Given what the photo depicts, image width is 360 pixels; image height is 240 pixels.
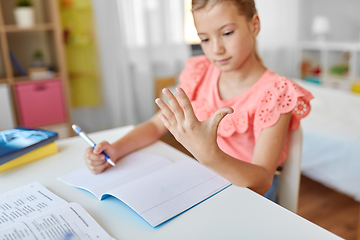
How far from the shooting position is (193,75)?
1128mm

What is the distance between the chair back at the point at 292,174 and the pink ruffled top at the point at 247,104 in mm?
18

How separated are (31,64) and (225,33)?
2.12 metres

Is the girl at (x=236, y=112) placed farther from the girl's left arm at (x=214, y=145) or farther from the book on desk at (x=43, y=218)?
the book on desk at (x=43, y=218)

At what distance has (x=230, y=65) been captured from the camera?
0.90m

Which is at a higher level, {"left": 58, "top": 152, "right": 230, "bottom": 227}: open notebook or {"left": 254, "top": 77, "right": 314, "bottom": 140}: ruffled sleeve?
{"left": 254, "top": 77, "right": 314, "bottom": 140}: ruffled sleeve

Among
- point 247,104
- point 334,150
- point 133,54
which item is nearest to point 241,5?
point 247,104

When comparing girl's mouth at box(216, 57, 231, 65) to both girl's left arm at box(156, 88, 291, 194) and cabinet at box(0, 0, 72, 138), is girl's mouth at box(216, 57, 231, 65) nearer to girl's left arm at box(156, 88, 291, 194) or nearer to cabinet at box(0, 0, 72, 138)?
girl's left arm at box(156, 88, 291, 194)

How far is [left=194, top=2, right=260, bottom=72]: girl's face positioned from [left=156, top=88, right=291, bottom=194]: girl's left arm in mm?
236

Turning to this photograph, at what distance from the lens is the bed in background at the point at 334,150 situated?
1630 millimetres

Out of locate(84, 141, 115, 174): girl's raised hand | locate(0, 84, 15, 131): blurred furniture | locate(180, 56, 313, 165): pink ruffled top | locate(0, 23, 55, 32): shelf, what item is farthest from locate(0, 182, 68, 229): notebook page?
locate(0, 23, 55, 32): shelf

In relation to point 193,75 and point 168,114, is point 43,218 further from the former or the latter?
point 193,75

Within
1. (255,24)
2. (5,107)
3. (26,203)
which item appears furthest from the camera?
(5,107)

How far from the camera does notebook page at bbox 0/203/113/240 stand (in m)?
0.56

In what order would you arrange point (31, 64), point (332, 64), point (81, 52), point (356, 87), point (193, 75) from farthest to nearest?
1. point (332, 64)
2. point (356, 87)
3. point (81, 52)
4. point (31, 64)
5. point (193, 75)
